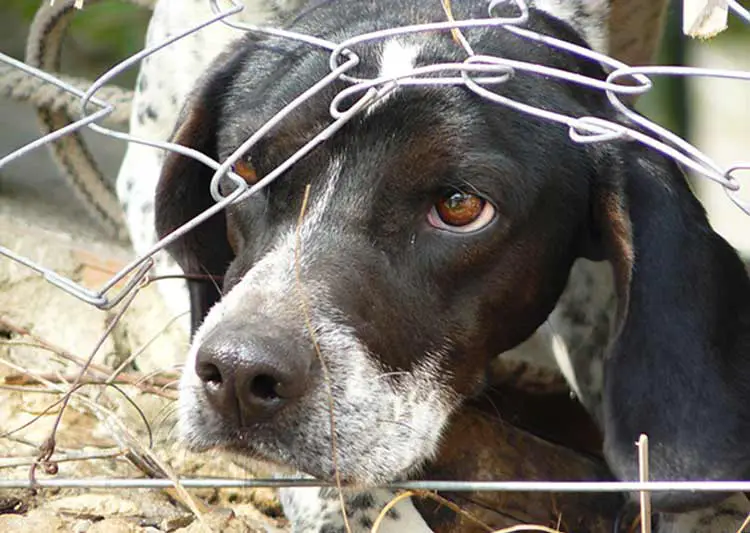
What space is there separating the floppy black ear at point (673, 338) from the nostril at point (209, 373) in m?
0.81

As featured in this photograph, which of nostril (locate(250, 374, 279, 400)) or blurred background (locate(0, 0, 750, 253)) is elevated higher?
nostril (locate(250, 374, 279, 400))

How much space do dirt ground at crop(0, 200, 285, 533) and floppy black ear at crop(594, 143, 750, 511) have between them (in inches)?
28.7

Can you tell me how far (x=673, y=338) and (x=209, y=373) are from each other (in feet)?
2.97

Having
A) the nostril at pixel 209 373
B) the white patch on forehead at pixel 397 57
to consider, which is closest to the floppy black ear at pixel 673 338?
the white patch on forehead at pixel 397 57

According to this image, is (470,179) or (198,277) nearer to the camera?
(470,179)

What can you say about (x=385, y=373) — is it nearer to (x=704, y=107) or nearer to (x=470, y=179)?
(x=470, y=179)

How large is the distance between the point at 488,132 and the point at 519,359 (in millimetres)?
985

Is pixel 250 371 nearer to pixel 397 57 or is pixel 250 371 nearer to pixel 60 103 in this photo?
pixel 397 57

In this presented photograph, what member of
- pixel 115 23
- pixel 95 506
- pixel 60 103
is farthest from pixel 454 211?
pixel 115 23

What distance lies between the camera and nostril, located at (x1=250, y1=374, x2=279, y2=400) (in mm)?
2359

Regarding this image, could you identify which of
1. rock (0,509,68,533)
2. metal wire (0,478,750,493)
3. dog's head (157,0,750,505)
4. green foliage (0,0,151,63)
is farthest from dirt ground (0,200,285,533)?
green foliage (0,0,151,63)

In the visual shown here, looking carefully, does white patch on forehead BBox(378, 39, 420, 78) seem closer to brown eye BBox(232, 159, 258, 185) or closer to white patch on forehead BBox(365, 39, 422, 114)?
white patch on forehead BBox(365, 39, 422, 114)

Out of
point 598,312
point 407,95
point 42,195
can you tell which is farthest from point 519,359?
point 42,195

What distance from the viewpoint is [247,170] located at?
9.29 feet
